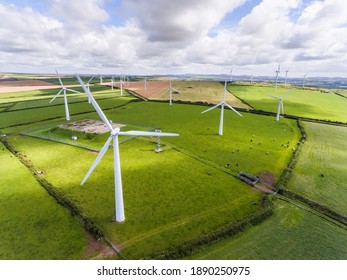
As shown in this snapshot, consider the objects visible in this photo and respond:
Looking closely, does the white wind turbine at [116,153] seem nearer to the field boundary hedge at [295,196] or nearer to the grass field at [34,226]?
the grass field at [34,226]

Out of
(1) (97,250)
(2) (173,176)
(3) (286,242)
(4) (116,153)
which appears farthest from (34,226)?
(3) (286,242)

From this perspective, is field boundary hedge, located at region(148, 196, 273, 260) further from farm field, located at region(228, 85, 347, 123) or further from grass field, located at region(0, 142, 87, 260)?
farm field, located at region(228, 85, 347, 123)

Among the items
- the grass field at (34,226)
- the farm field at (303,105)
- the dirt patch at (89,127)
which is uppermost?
the farm field at (303,105)

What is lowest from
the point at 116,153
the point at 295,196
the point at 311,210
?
the point at 311,210

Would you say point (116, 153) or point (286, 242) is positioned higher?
point (116, 153)

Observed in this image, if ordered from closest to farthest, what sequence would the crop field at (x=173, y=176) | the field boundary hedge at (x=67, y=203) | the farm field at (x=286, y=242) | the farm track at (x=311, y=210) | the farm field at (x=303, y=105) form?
the farm field at (x=286, y=242)
the field boundary hedge at (x=67, y=203)
the crop field at (x=173, y=176)
the farm track at (x=311, y=210)
the farm field at (x=303, y=105)

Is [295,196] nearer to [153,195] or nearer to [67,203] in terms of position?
[153,195]

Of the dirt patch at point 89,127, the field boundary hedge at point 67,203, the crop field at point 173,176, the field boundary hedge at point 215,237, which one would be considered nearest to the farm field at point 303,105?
the crop field at point 173,176
